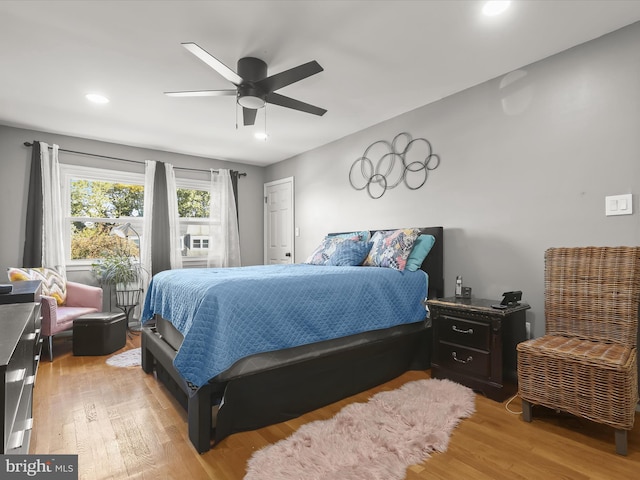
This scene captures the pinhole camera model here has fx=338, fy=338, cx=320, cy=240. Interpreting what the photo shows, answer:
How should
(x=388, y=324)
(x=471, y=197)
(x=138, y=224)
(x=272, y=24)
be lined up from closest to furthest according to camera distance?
(x=272, y=24) → (x=388, y=324) → (x=471, y=197) → (x=138, y=224)

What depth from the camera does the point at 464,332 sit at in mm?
2529

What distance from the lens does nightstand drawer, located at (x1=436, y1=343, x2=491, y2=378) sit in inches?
94.7

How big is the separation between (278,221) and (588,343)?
4326mm

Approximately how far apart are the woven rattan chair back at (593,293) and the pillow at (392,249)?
1.04 metres

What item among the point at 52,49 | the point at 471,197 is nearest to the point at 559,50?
the point at 471,197

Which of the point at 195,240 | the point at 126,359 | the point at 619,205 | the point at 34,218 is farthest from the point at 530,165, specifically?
the point at 34,218

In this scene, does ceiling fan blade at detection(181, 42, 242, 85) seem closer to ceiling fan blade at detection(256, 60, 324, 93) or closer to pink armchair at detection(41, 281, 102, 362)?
ceiling fan blade at detection(256, 60, 324, 93)

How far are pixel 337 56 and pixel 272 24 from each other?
0.57m

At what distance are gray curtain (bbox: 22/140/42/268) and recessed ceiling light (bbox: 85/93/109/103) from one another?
1386mm

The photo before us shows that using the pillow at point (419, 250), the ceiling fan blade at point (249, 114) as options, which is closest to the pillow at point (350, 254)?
the pillow at point (419, 250)

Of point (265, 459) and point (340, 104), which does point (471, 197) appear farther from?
point (265, 459)

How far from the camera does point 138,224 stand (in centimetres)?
481

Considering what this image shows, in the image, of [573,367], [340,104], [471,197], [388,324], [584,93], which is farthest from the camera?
[340,104]

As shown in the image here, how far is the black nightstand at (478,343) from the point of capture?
2350 millimetres
